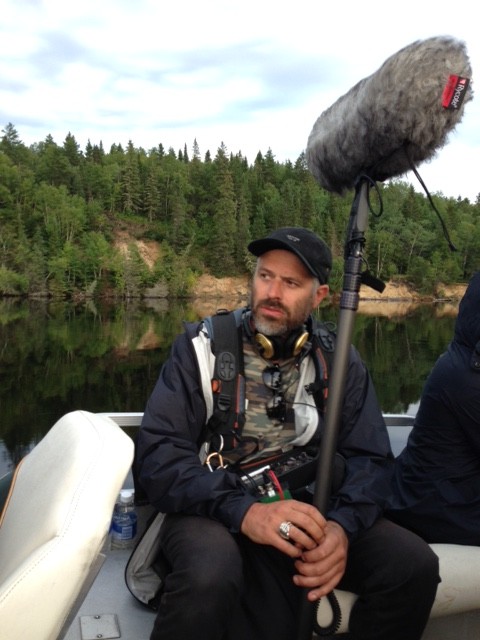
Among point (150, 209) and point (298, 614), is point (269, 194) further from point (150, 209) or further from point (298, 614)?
point (298, 614)

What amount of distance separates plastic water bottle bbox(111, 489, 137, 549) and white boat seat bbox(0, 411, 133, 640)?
3.10 ft

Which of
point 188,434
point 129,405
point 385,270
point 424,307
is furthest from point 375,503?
point 385,270

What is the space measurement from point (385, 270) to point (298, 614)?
86.1 m

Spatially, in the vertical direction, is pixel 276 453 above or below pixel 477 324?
below

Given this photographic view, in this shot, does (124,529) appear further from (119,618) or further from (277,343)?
(277,343)

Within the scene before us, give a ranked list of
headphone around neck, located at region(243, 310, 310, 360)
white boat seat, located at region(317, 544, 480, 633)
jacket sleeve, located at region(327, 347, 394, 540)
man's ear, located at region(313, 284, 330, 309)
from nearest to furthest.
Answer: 1. white boat seat, located at region(317, 544, 480, 633)
2. jacket sleeve, located at region(327, 347, 394, 540)
3. headphone around neck, located at region(243, 310, 310, 360)
4. man's ear, located at region(313, 284, 330, 309)

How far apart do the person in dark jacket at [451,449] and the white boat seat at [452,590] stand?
0.30 feet

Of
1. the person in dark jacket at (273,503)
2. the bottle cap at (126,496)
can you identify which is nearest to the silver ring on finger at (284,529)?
the person in dark jacket at (273,503)

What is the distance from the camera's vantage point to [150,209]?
9956 cm

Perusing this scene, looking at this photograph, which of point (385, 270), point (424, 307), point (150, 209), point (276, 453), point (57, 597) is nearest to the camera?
point (57, 597)

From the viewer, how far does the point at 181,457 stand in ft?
7.64

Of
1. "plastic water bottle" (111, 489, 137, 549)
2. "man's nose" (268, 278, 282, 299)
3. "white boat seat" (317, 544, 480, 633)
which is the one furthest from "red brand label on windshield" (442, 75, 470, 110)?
"plastic water bottle" (111, 489, 137, 549)

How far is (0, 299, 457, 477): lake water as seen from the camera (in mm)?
20312

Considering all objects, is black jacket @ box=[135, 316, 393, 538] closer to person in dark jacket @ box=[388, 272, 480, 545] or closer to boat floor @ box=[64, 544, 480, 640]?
person in dark jacket @ box=[388, 272, 480, 545]
